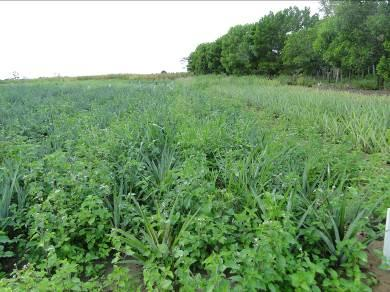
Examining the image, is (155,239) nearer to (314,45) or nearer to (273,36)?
(314,45)

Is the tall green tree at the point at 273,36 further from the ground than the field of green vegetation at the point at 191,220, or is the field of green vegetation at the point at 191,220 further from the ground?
the tall green tree at the point at 273,36

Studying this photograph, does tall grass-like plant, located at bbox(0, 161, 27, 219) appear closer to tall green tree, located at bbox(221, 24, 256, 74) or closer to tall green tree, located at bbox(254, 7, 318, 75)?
tall green tree, located at bbox(254, 7, 318, 75)

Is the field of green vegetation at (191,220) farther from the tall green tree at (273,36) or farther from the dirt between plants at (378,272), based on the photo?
the tall green tree at (273,36)

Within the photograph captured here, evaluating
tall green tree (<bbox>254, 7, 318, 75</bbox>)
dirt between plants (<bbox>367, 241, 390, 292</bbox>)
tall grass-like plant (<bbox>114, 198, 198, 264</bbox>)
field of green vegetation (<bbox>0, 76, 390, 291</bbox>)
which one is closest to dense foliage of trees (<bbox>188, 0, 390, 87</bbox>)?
tall green tree (<bbox>254, 7, 318, 75</bbox>)

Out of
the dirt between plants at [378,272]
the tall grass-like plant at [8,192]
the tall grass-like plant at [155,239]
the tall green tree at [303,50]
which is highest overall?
the tall green tree at [303,50]

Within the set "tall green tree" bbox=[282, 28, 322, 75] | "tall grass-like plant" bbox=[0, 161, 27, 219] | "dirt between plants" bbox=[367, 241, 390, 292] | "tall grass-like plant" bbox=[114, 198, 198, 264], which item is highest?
"tall green tree" bbox=[282, 28, 322, 75]

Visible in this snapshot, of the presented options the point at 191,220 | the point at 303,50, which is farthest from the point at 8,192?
the point at 303,50

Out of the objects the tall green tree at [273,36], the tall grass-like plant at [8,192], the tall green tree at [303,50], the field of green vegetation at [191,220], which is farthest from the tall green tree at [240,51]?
the tall grass-like plant at [8,192]

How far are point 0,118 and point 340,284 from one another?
6.10 metres

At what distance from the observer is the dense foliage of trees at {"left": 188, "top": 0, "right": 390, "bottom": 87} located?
15.1 metres

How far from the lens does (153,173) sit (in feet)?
10.1

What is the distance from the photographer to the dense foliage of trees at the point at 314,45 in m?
15.1

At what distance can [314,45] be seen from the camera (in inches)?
753

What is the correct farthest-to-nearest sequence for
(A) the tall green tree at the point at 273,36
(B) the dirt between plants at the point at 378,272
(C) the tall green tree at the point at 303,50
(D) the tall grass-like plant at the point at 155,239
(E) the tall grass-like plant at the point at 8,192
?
Result: (A) the tall green tree at the point at 273,36, (C) the tall green tree at the point at 303,50, (E) the tall grass-like plant at the point at 8,192, (D) the tall grass-like plant at the point at 155,239, (B) the dirt between plants at the point at 378,272
